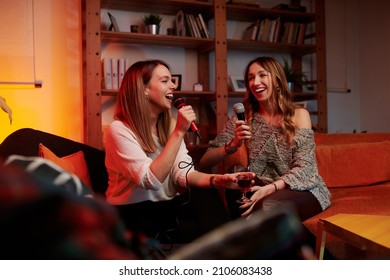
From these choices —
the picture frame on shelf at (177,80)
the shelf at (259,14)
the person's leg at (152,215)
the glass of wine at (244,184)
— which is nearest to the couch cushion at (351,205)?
the glass of wine at (244,184)

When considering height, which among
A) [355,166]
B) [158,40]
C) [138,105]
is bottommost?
[355,166]

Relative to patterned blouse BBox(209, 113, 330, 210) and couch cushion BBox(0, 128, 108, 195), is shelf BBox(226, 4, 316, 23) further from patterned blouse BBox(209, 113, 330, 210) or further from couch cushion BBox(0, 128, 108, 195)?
couch cushion BBox(0, 128, 108, 195)

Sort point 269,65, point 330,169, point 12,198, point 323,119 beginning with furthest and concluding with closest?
point 323,119 → point 330,169 → point 269,65 → point 12,198

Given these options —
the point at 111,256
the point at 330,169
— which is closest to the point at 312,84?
the point at 330,169

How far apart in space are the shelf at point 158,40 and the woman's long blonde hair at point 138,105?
3.61ft

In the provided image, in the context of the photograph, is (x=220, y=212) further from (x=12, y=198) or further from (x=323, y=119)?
(x=323, y=119)

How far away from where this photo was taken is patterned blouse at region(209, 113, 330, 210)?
1.25 m

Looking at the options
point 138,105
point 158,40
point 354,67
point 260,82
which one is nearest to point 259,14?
point 158,40

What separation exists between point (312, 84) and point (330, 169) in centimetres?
104

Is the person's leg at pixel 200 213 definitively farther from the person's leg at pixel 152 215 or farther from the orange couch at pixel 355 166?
the orange couch at pixel 355 166

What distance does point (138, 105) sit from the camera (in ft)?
3.35

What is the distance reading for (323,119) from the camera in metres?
2.55

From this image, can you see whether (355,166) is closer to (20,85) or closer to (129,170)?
(129,170)

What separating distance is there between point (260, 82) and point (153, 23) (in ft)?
3.41
